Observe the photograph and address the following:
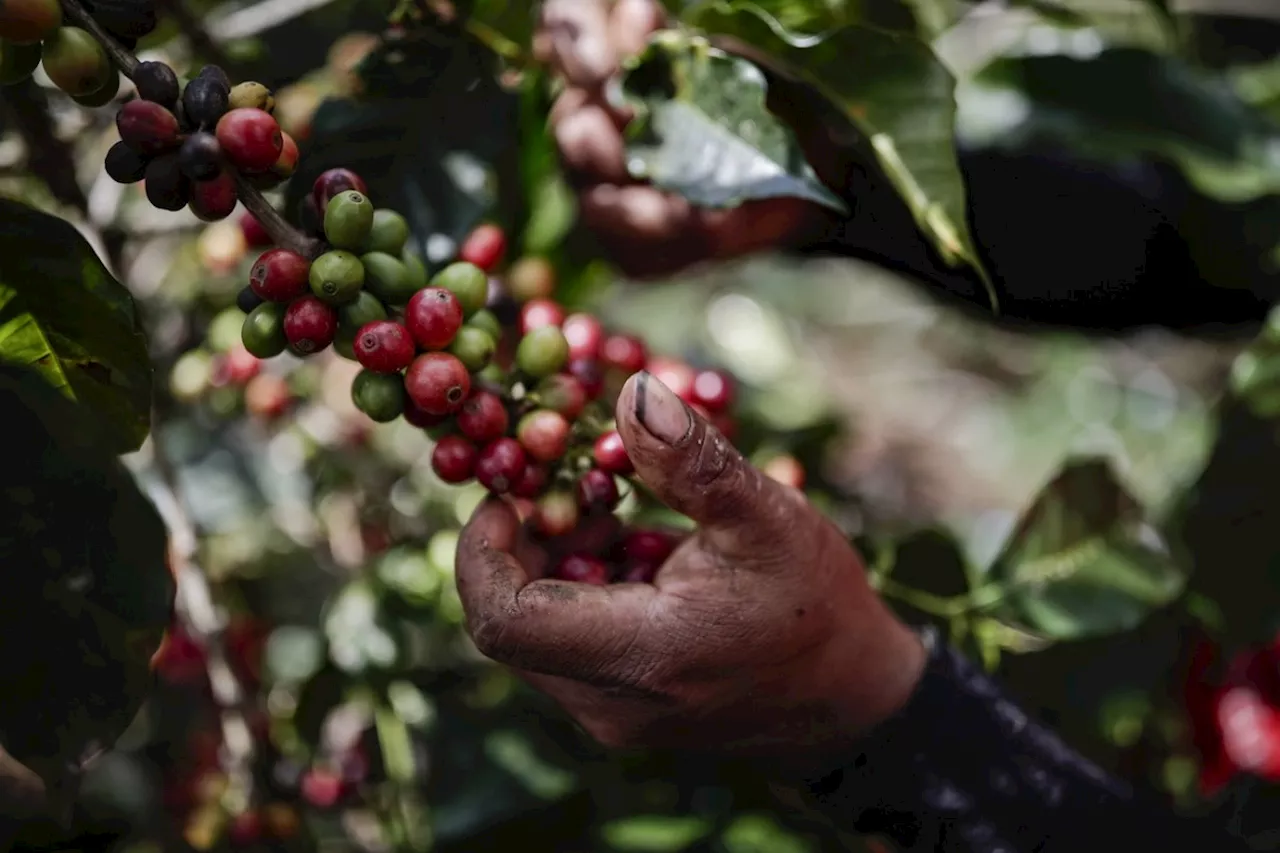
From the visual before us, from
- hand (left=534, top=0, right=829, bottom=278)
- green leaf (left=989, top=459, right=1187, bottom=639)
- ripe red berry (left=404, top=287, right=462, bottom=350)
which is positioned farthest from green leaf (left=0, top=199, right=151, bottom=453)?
green leaf (left=989, top=459, right=1187, bottom=639)

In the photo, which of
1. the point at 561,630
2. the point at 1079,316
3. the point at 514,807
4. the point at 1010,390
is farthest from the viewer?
the point at 1010,390

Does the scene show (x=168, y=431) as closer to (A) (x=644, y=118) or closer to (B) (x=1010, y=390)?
(A) (x=644, y=118)

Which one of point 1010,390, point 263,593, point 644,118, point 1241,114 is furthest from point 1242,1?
point 263,593

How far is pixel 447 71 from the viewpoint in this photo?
111 cm

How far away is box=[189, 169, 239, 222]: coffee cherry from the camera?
2.44 ft

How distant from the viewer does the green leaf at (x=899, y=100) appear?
0.95 m

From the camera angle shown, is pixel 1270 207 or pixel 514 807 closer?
pixel 514 807

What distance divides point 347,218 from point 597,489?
30 centimetres

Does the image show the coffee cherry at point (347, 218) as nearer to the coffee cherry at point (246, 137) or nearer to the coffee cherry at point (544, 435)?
the coffee cherry at point (246, 137)

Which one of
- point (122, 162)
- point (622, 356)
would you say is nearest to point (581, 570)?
point (622, 356)

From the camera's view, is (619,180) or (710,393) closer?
(710,393)

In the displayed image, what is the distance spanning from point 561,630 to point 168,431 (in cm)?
101

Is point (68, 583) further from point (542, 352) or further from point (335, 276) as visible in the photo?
point (542, 352)

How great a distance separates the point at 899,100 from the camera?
3.22 feet
